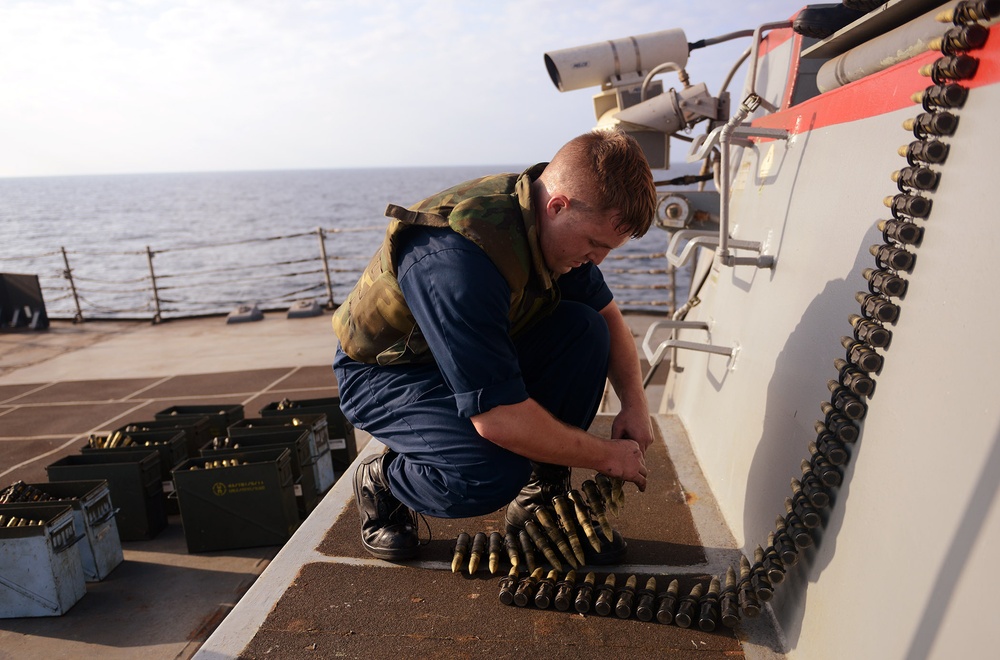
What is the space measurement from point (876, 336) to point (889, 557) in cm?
47

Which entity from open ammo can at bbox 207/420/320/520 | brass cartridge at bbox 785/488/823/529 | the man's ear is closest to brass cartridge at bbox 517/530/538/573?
brass cartridge at bbox 785/488/823/529

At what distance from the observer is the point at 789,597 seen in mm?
1947

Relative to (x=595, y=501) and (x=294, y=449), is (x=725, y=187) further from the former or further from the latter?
(x=294, y=449)

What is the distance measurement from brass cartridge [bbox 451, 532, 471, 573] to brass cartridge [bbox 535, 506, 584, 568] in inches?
10.1

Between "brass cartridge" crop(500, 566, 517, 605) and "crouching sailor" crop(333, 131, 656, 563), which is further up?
"crouching sailor" crop(333, 131, 656, 563)

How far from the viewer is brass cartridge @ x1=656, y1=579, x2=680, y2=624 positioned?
6.77 feet

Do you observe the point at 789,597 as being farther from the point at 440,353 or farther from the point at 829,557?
the point at 440,353

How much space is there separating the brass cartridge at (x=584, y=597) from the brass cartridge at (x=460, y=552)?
0.42m

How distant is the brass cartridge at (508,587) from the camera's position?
224 centimetres

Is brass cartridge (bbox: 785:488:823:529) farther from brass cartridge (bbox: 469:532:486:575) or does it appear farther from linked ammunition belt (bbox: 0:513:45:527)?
linked ammunition belt (bbox: 0:513:45:527)

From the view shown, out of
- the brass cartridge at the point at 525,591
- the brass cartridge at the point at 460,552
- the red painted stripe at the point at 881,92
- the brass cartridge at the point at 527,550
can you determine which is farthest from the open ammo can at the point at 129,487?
the red painted stripe at the point at 881,92

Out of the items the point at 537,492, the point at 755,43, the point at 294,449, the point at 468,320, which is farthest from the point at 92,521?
the point at 755,43

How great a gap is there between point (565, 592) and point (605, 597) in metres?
0.12

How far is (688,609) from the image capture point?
2057mm
